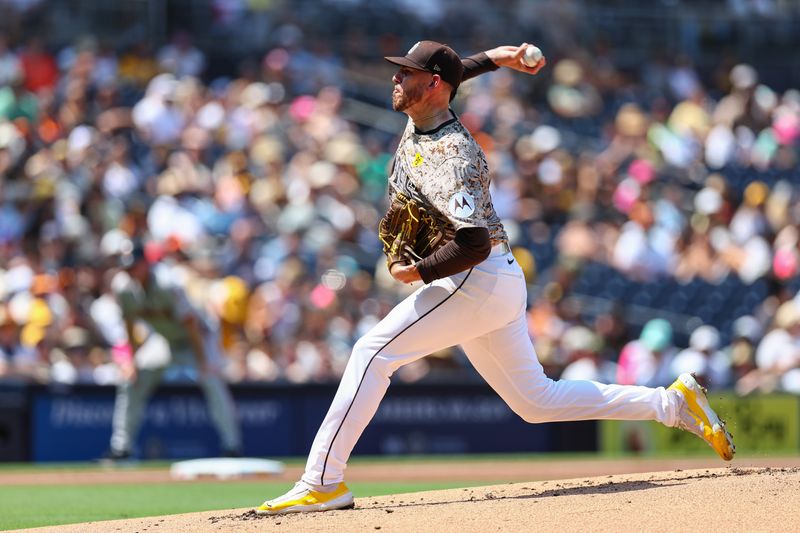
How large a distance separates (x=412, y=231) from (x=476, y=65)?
3.41 feet

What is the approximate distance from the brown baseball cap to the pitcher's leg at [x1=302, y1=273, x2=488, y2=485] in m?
0.89

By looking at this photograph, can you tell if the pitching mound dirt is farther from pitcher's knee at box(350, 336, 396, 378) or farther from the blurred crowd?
the blurred crowd

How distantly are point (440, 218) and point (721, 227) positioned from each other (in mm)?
10915

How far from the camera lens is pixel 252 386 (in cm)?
1391

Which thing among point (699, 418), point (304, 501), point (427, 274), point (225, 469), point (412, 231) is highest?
point (412, 231)

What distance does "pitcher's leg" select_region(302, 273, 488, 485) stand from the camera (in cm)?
604

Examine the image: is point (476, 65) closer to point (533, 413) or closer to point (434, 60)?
point (434, 60)

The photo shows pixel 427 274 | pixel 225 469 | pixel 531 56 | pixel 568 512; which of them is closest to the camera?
pixel 568 512

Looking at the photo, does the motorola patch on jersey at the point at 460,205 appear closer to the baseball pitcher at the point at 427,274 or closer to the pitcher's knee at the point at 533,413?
the baseball pitcher at the point at 427,274

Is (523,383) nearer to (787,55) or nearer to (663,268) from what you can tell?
(663,268)

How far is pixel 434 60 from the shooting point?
601cm

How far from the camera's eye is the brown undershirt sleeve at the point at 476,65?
6590mm

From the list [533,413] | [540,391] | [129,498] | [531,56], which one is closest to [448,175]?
[531,56]

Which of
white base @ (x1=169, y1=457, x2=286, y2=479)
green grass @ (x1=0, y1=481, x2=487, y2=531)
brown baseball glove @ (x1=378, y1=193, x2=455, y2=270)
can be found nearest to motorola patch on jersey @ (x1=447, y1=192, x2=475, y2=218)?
brown baseball glove @ (x1=378, y1=193, x2=455, y2=270)
